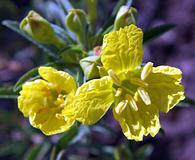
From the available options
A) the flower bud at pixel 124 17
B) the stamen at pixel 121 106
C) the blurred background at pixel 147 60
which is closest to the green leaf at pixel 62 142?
the stamen at pixel 121 106

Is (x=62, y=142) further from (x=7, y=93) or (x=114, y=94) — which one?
(x=114, y=94)

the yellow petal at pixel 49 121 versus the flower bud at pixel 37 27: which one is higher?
the flower bud at pixel 37 27

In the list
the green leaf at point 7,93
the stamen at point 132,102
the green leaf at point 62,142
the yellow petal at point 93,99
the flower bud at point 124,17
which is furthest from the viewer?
the green leaf at point 62,142

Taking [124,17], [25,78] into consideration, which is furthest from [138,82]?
[25,78]

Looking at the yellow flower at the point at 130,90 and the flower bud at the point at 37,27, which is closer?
the yellow flower at the point at 130,90

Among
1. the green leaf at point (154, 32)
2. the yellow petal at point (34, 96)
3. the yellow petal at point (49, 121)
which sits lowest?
the green leaf at point (154, 32)

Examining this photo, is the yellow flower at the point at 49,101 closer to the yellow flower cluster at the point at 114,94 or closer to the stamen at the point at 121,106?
the yellow flower cluster at the point at 114,94

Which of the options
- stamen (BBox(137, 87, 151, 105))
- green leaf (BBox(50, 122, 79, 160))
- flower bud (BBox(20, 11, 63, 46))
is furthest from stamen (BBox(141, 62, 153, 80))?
green leaf (BBox(50, 122, 79, 160))

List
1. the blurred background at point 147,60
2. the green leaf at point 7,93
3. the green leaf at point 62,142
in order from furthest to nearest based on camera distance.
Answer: the blurred background at point 147,60
the green leaf at point 62,142
the green leaf at point 7,93
